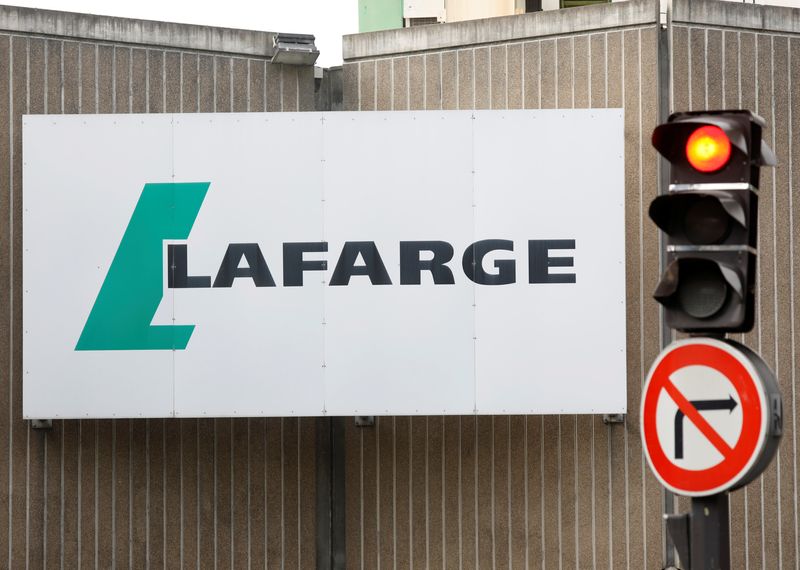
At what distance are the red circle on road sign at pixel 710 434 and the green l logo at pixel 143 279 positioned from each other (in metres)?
5.69

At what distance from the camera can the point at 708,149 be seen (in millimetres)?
4730

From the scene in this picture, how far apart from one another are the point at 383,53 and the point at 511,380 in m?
3.24

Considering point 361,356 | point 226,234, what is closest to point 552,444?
point 361,356

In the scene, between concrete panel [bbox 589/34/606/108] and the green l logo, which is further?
concrete panel [bbox 589/34/606/108]

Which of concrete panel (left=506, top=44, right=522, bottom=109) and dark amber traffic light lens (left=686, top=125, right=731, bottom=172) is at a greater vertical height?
concrete panel (left=506, top=44, right=522, bottom=109)

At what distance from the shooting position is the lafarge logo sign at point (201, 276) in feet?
32.2

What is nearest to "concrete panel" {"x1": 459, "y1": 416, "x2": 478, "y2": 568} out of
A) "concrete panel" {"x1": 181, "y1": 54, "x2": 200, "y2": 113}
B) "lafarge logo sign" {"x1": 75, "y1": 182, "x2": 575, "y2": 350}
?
"lafarge logo sign" {"x1": 75, "y1": 182, "x2": 575, "y2": 350}

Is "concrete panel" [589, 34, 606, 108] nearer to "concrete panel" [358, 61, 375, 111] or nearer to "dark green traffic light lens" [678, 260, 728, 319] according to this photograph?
"concrete panel" [358, 61, 375, 111]

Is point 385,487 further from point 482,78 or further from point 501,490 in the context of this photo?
point 482,78

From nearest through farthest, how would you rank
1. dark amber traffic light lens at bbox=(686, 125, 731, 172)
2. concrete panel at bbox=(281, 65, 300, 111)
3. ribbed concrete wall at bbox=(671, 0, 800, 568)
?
1. dark amber traffic light lens at bbox=(686, 125, 731, 172)
2. ribbed concrete wall at bbox=(671, 0, 800, 568)
3. concrete panel at bbox=(281, 65, 300, 111)

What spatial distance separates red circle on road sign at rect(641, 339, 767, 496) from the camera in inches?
181

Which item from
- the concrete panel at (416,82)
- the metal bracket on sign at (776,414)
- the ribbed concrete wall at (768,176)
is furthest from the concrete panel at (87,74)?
the metal bracket on sign at (776,414)

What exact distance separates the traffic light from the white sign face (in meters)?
5.03

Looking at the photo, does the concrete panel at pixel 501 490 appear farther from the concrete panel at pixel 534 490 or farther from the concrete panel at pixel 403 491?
the concrete panel at pixel 403 491
